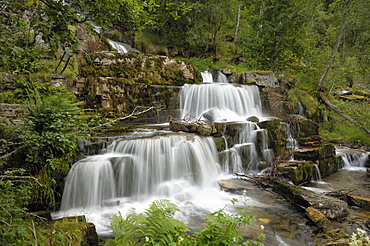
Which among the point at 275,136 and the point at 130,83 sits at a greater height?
the point at 130,83

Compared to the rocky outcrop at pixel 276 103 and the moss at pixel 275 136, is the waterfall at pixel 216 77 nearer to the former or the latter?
the rocky outcrop at pixel 276 103

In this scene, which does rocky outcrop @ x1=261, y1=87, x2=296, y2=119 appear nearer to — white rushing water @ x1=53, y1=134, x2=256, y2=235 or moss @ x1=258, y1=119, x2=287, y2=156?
moss @ x1=258, y1=119, x2=287, y2=156

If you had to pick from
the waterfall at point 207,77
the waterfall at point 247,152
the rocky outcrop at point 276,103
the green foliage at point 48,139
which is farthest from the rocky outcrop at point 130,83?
the rocky outcrop at point 276,103

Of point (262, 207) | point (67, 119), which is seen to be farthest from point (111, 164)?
point (262, 207)

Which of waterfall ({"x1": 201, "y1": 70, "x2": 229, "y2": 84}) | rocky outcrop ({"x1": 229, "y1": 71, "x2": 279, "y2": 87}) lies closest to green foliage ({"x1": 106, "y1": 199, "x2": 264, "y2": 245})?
rocky outcrop ({"x1": 229, "y1": 71, "x2": 279, "y2": 87})

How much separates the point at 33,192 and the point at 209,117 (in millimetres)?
8203

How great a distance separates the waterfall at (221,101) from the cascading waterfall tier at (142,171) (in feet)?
13.6

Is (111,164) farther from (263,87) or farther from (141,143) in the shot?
(263,87)

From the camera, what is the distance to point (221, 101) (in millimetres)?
12359

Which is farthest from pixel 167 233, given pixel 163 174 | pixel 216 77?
pixel 216 77

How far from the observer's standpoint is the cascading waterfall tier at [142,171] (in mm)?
5554

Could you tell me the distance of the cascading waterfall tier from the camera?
18.2 ft

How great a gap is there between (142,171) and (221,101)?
7.54 metres

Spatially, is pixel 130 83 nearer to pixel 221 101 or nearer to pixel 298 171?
pixel 221 101
